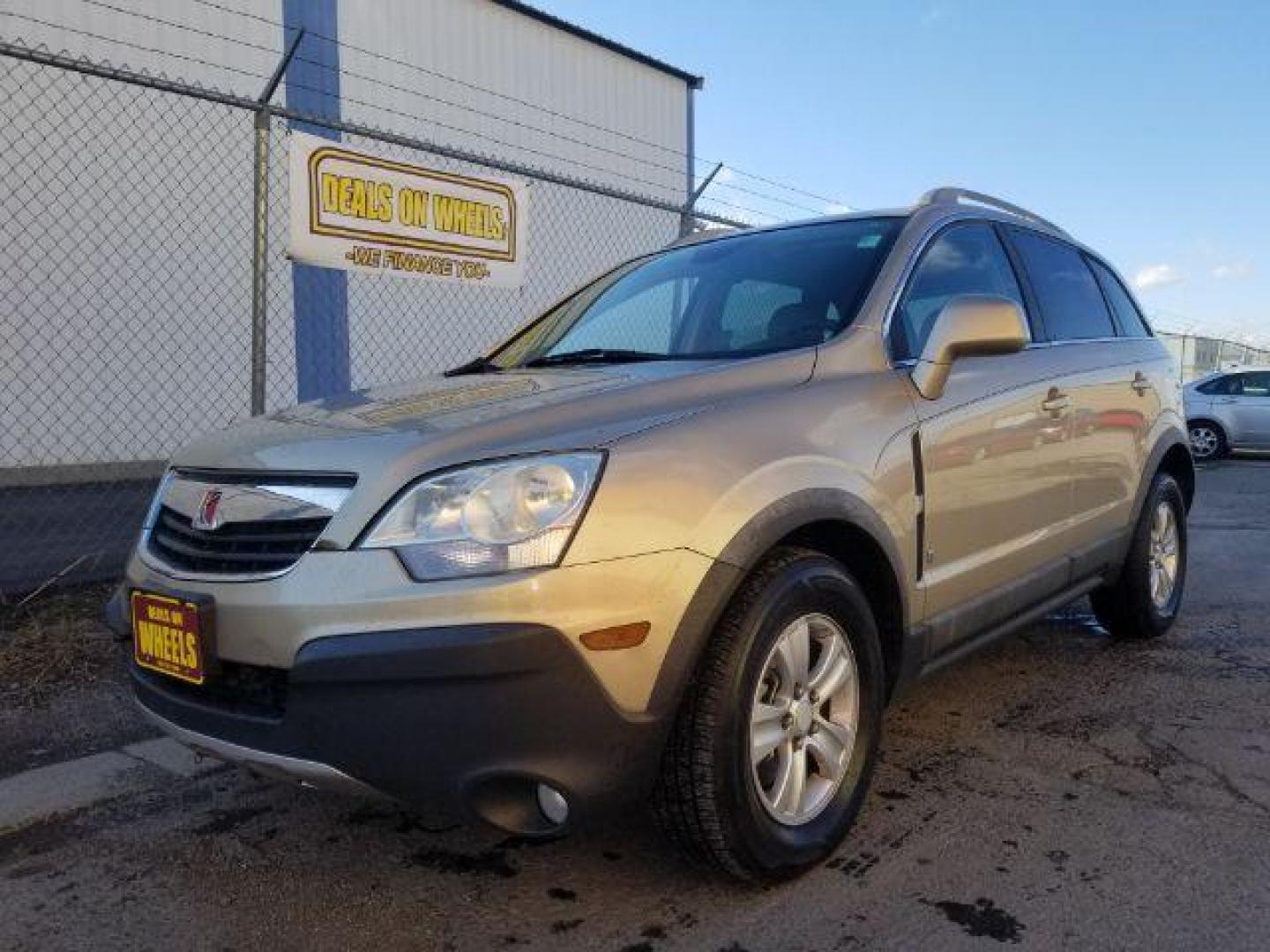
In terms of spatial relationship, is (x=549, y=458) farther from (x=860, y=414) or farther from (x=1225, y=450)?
(x=1225, y=450)

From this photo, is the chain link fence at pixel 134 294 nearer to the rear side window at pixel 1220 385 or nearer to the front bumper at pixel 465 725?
the front bumper at pixel 465 725

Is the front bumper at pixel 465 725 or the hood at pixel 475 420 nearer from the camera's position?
the front bumper at pixel 465 725

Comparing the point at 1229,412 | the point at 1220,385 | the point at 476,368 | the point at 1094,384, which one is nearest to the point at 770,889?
the point at 476,368

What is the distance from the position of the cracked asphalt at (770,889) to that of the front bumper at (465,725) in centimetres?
30

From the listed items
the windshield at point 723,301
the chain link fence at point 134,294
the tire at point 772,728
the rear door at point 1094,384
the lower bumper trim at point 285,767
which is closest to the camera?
the lower bumper trim at point 285,767

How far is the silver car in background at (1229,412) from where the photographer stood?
51.4 ft

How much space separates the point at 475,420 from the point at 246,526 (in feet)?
1.87

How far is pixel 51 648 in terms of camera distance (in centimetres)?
424

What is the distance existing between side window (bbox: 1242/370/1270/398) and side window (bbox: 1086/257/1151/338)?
1299 cm

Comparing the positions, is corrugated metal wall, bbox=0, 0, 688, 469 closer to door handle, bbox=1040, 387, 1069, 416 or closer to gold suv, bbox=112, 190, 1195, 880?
door handle, bbox=1040, 387, 1069, 416

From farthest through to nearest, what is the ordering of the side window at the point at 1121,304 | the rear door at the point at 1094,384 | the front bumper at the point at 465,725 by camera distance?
the side window at the point at 1121,304, the rear door at the point at 1094,384, the front bumper at the point at 465,725

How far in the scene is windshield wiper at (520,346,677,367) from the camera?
3.13 m

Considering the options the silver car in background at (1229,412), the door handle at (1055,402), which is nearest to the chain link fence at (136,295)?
the door handle at (1055,402)

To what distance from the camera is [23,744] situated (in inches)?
138
